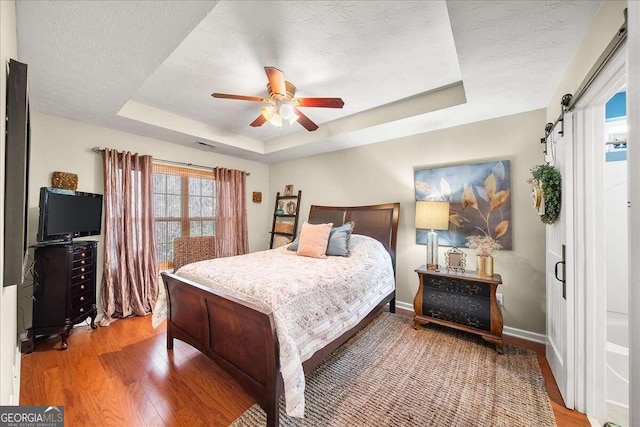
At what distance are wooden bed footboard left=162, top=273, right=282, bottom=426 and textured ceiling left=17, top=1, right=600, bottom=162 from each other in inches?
68.7

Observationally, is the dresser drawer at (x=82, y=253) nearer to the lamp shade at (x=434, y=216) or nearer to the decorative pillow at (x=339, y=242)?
the decorative pillow at (x=339, y=242)

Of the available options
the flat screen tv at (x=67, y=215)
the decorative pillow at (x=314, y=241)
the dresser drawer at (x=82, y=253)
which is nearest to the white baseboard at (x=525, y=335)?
the decorative pillow at (x=314, y=241)

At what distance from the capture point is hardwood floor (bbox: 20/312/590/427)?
1586mm

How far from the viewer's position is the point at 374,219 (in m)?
3.47

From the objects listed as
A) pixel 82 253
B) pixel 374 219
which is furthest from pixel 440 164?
pixel 82 253

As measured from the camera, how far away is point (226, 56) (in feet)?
6.50

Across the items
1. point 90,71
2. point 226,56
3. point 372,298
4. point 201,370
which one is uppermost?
point 226,56

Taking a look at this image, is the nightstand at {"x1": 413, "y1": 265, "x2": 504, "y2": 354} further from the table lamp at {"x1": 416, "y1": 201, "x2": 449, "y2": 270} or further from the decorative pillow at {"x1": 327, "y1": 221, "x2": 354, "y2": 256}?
the decorative pillow at {"x1": 327, "y1": 221, "x2": 354, "y2": 256}

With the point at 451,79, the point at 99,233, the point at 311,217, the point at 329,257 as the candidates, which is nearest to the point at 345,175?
the point at 311,217

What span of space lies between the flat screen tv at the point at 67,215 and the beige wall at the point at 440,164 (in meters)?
2.85

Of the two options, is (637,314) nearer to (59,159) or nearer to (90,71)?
(90,71)

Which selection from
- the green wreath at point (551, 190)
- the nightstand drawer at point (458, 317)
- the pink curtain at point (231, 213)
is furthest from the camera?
the pink curtain at point (231, 213)

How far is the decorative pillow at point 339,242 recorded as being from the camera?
2.95 meters

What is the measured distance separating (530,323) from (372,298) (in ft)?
5.42
